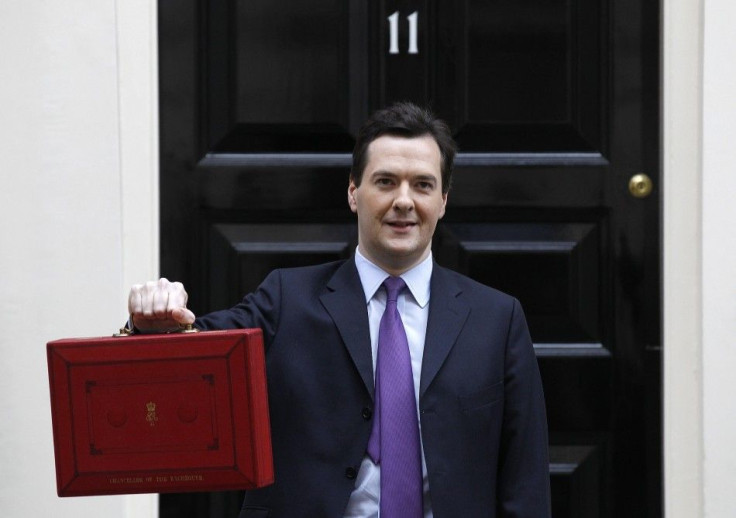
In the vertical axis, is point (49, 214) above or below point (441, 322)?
above

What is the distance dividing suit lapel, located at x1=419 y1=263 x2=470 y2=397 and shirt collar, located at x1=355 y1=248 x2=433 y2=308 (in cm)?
2

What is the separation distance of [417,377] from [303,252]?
1.32m

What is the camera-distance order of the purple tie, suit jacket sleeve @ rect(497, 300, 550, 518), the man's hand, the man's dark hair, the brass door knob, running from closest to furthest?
the man's hand
the purple tie
suit jacket sleeve @ rect(497, 300, 550, 518)
the man's dark hair
the brass door knob

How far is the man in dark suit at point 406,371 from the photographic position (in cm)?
337

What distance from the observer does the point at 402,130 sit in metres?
3.59

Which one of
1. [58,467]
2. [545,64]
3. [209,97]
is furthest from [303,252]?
[58,467]

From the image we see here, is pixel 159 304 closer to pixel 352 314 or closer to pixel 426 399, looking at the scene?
pixel 352 314

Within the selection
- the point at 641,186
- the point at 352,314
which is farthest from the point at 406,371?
the point at 641,186

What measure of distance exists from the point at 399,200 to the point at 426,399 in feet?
1.63

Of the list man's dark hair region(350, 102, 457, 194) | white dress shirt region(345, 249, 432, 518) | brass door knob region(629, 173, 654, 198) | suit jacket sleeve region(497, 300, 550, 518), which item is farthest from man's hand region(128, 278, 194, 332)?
brass door knob region(629, 173, 654, 198)

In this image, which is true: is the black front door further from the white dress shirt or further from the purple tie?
the purple tie

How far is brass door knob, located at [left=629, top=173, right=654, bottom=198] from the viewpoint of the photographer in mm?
4660

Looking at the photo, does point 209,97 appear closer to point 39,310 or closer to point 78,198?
point 78,198

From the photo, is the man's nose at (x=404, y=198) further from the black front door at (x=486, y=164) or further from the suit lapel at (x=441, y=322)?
the black front door at (x=486, y=164)
